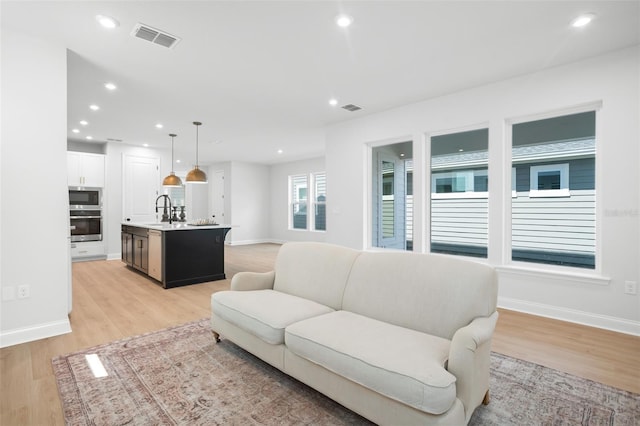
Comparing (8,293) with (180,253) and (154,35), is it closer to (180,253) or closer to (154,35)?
(180,253)

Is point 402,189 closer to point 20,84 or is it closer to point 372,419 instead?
point 372,419

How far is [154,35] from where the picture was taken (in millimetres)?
2898

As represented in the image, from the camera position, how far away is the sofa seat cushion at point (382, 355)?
1444 millimetres

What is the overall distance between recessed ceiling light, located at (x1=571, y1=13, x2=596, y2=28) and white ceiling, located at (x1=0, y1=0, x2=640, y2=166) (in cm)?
6

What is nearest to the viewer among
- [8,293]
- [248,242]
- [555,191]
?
[8,293]

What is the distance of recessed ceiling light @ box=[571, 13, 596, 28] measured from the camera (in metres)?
2.63

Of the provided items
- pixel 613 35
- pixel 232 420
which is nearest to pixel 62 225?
pixel 232 420

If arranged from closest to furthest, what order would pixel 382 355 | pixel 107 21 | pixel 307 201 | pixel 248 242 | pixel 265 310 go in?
pixel 382 355 < pixel 265 310 < pixel 107 21 < pixel 307 201 < pixel 248 242

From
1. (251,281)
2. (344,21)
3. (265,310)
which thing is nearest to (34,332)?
(251,281)

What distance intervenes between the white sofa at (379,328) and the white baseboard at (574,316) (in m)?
2.26

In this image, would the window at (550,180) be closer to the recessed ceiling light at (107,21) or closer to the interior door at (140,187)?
the recessed ceiling light at (107,21)

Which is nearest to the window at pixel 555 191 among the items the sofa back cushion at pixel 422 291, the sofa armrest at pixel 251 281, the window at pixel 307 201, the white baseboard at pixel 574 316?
the white baseboard at pixel 574 316

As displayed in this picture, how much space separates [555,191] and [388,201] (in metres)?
2.28

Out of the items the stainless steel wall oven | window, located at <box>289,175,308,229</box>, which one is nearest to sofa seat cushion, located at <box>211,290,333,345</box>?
the stainless steel wall oven
